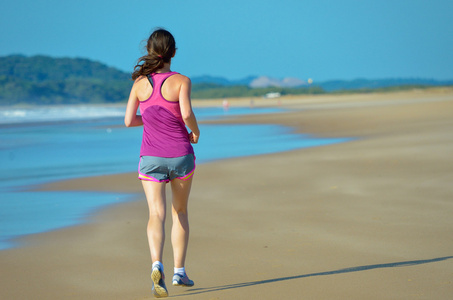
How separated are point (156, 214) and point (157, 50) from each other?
1.14m

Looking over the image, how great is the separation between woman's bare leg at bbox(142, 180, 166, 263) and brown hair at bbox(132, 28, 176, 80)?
2.56 ft

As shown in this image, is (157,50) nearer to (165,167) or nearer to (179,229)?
(165,167)

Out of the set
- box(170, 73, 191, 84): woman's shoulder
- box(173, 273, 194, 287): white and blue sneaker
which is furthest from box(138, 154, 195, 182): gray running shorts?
box(173, 273, 194, 287): white and blue sneaker

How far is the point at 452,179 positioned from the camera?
8000 mm

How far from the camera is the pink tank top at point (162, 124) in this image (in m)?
3.67

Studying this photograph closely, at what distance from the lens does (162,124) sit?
3.69m

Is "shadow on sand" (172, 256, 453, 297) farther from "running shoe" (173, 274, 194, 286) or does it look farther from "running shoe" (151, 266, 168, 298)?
"running shoe" (151, 266, 168, 298)

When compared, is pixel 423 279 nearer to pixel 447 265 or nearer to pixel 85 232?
pixel 447 265

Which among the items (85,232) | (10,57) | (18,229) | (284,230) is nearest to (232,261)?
(284,230)

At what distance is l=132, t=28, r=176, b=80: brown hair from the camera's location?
3.70 m

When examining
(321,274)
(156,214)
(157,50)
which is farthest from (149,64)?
(321,274)

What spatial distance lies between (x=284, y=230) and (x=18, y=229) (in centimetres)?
300

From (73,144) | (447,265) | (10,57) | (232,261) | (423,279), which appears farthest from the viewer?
(10,57)

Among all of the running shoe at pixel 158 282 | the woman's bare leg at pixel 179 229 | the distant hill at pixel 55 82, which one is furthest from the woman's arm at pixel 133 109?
the distant hill at pixel 55 82
